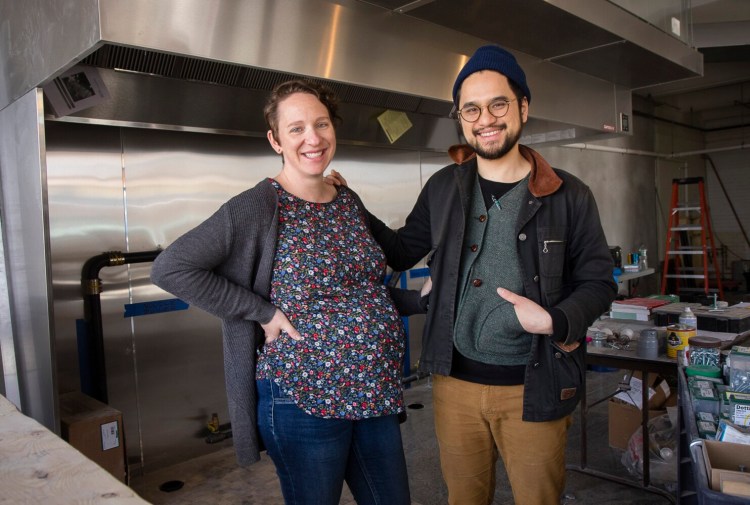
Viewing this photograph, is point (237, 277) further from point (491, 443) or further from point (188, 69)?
point (188, 69)

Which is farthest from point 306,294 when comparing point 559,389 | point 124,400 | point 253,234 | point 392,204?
point 392,204

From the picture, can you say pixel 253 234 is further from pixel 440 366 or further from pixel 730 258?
pixel 730 258

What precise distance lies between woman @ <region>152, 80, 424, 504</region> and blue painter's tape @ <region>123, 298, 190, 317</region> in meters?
1.65

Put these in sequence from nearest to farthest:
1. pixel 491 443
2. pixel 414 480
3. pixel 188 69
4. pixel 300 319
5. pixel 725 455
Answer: pixel 725 455 → pixel 300 319 → pixel 491 443 → pixel 188 69 → pixel 414 480

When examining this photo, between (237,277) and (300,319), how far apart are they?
0.17 m

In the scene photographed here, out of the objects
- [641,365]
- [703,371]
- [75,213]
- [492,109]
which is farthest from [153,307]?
[703,371]

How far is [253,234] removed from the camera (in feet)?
4.01

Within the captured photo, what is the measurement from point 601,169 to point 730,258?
14.0 feet

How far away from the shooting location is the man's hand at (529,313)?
1228mm

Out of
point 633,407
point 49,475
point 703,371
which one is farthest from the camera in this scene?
point 633,407

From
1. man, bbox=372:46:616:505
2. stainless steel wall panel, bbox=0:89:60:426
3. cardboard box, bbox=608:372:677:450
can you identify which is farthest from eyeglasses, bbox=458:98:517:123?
cardboard box, bbox=608:372:677:450

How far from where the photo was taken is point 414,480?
260cm

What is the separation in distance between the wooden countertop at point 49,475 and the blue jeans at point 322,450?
0.39 metres

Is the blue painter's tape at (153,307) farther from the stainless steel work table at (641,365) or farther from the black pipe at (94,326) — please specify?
the stainless steel work table at (641,365)
